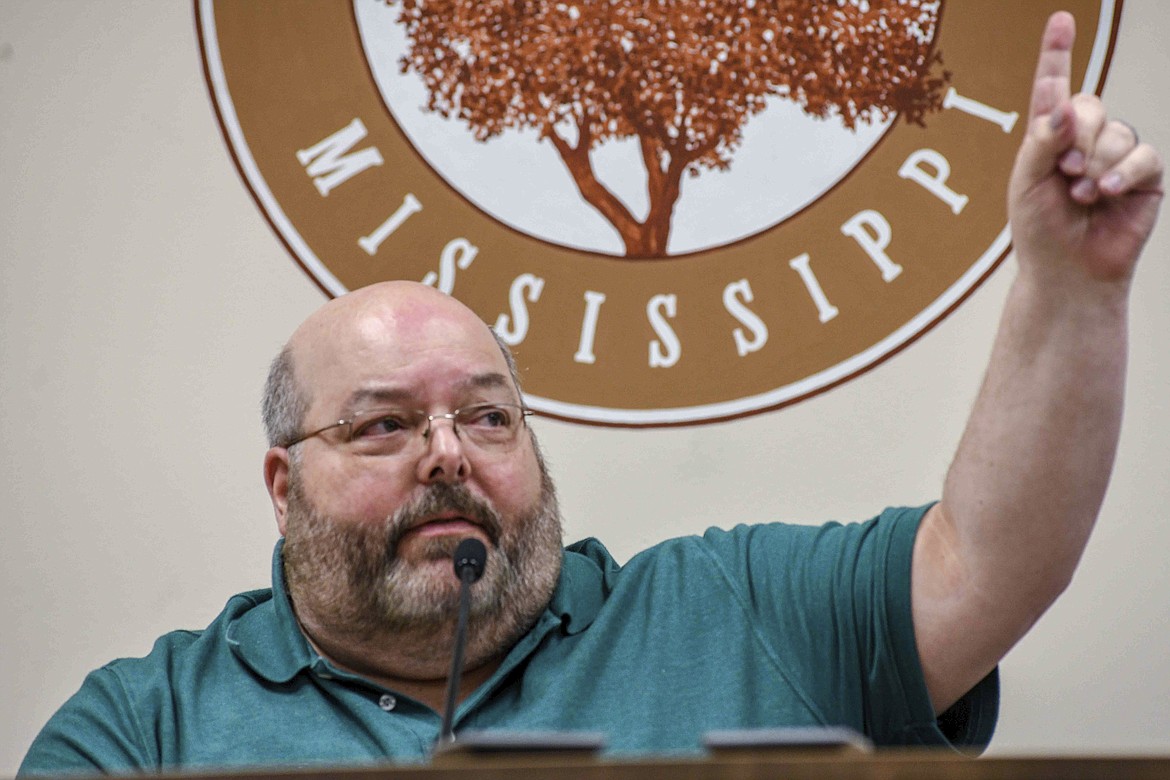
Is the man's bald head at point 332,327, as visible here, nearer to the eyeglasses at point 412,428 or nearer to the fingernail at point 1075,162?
the eyeglasses at point 412,428

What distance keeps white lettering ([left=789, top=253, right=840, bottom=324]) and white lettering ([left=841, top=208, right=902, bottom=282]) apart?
83mm

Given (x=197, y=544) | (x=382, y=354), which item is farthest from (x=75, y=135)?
(x=382, y=354)

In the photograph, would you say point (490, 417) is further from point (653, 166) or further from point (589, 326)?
point (653, 166)

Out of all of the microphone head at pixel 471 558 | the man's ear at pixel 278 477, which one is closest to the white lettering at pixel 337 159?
the man's ear at pixel 278 477

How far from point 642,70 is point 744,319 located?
45cm

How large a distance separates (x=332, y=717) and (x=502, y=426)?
421 millimetres

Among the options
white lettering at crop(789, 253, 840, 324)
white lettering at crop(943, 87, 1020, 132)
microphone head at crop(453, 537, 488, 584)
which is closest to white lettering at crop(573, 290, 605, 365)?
white lettering at crop(789, 253, 840, 324)

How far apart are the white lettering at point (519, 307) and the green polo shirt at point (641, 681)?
0.69m

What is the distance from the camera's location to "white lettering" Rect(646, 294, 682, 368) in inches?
94.7

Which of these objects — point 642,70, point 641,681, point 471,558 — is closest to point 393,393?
point 471,558

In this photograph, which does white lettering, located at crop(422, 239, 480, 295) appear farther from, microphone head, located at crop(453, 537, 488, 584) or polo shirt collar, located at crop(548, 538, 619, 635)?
microphone head, located at crop(453, 537, 488, 584)

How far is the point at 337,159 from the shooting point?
2.48 m

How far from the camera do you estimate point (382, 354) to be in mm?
1914

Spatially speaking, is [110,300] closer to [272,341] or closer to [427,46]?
[272,341]
